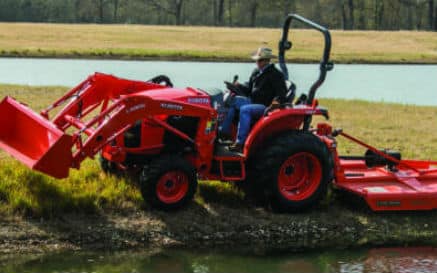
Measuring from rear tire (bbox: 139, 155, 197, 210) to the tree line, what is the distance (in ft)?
230

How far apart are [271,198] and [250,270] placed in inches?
61.9

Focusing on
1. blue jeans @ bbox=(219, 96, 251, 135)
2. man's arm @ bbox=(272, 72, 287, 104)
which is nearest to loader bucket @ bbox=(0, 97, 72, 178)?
blue jeans @ bbox=(219, 96, 251, 135)

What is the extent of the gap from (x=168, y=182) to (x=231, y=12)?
265 ft

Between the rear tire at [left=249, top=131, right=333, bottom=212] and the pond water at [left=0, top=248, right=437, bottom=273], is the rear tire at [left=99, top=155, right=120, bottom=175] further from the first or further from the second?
the pond water at [left=0, top=248, right=437, bottom=273]

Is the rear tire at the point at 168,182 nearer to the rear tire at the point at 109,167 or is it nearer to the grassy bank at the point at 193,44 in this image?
the rear tire at the point at 109,167

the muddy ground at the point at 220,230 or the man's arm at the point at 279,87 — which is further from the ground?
the man's arm at the point at 279,87

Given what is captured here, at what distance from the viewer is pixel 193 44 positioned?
49906 mm

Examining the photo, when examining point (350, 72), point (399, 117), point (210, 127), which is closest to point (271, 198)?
point (210, 127)

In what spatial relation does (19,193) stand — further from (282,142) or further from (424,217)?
(424,217)

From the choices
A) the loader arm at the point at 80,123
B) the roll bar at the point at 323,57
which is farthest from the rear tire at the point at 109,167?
the roll bar at the point at 323,57

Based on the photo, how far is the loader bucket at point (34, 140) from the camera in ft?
27.3

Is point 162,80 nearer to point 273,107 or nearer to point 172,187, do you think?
point 273,107

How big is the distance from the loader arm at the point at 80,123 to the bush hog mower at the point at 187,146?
0.01m

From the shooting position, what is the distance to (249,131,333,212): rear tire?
921cm
